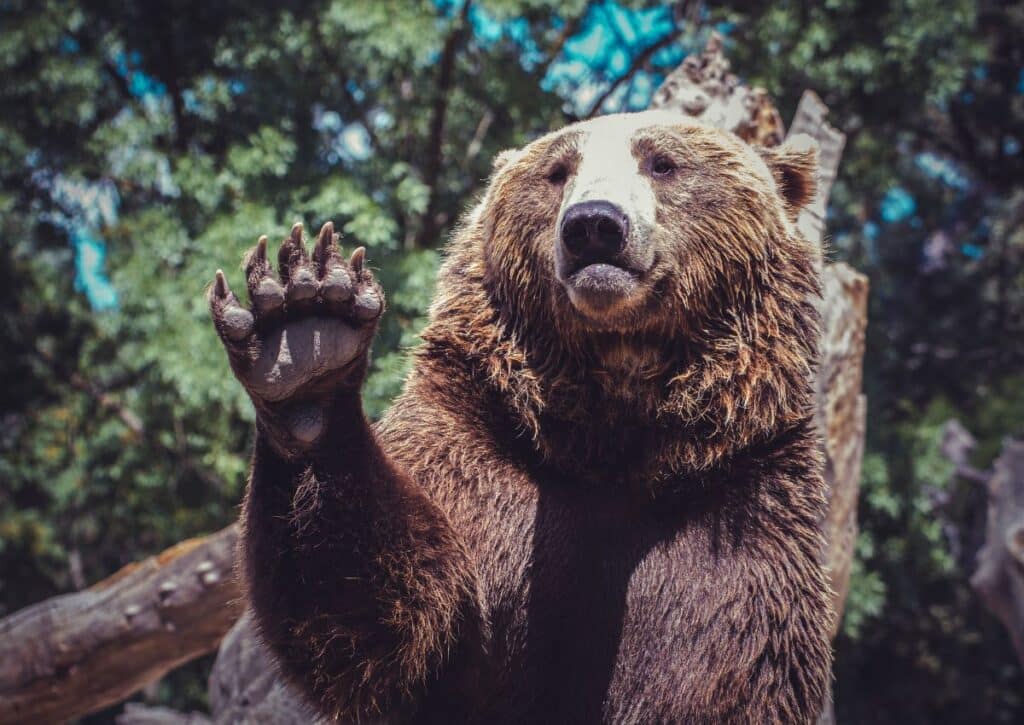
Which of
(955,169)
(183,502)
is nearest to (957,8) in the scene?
(955,169)

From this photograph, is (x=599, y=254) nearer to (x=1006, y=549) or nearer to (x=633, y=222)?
(x=633, y=222)

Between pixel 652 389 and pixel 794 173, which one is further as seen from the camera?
pixel 794 173

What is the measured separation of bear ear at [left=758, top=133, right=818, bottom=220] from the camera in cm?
291

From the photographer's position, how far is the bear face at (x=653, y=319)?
8.05ft

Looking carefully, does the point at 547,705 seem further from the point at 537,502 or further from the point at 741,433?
the point at 741,433

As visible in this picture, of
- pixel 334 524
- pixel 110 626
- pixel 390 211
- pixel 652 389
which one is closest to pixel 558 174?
pixel 652 389

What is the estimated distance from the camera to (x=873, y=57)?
25.4 feet

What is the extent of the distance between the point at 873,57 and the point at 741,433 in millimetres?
6393

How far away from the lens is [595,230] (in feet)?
7.39

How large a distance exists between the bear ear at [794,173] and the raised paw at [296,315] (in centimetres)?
155

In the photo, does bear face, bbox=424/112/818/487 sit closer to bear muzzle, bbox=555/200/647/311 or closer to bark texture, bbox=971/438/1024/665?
bear muzzle, bbox=555/200/647/311

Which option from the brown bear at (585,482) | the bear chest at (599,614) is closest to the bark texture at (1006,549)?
the brown bear at (585,482)

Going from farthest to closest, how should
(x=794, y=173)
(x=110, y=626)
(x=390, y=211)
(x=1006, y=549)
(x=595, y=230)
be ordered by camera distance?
(x=390, y=211), (x=1006, y=549), (x=110, y=626), (x=794, y=173), (x=595, y=230)

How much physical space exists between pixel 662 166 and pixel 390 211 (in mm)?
4874
